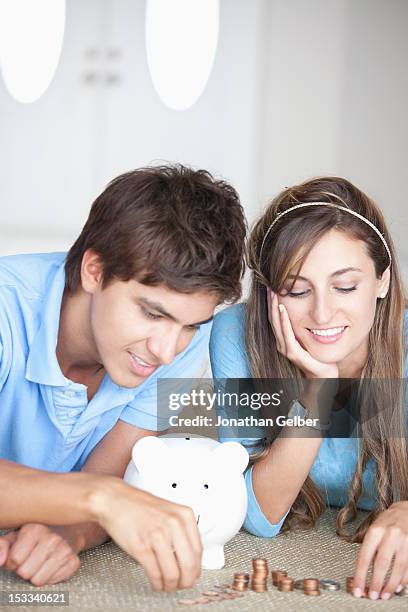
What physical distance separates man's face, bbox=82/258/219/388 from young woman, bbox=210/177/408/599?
0.98 feet

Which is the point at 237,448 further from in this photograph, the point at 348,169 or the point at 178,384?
the point at 348,169

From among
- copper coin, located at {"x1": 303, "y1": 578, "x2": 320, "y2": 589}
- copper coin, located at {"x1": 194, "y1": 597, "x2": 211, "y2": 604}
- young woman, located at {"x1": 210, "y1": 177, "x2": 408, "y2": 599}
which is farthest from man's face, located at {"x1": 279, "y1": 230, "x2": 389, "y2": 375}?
copper coin, located at {"x1": 194, "y1": 597, "x2": 211, "y2": 604}

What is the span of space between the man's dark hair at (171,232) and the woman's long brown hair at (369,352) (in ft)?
0.94

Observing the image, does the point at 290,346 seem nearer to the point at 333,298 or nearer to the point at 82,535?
the point at 333,298

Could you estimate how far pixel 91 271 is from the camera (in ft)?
5.49

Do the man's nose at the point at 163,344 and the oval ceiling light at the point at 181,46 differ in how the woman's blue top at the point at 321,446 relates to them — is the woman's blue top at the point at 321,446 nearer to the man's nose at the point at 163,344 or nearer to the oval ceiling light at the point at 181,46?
the man's nose at the point at 163,344

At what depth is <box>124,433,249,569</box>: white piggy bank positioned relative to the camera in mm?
1634

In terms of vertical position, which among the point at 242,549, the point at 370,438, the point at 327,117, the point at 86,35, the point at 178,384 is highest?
the point at 86,35

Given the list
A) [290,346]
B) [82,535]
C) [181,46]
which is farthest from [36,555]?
[181,46]

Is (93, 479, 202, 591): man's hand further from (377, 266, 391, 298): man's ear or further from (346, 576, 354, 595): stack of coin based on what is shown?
(377, 266, 391, 298): man's ear

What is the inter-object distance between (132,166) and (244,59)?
692 mm

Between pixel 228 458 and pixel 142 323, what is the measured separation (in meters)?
0.30

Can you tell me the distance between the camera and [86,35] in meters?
3.99

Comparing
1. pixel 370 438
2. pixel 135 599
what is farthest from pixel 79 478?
pixel 370 438
